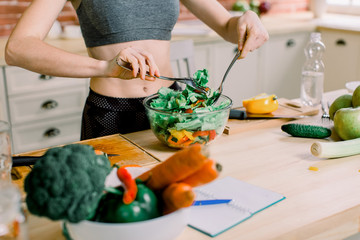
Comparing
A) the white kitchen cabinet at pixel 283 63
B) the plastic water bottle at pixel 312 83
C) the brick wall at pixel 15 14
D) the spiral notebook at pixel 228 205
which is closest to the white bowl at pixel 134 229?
the spiral notebook at pixel 228 205

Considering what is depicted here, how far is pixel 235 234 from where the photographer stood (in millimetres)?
818

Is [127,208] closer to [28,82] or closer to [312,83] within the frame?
[312,83]

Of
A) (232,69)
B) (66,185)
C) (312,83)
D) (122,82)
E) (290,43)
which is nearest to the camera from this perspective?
(66,185)

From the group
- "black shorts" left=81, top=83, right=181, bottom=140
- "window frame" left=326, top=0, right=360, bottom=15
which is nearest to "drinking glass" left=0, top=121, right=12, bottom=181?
"black shorts" left=81, top=83, right=181, bottom=140

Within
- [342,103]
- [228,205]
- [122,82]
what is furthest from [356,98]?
[122,82]

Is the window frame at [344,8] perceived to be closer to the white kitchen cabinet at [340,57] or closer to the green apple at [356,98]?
the white kitchen cabinet at [340,57]

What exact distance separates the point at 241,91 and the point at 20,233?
275 centimetres

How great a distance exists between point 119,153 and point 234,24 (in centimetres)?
64

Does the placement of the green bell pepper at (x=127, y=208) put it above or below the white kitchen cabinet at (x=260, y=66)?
above

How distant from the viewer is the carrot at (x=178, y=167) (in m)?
0.68

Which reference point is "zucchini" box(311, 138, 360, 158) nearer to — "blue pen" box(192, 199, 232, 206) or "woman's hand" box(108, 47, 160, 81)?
"blue pen" box(192, 199, 232, 206)

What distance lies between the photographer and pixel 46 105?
8.11ft

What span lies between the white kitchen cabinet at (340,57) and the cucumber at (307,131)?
2127 millimetres

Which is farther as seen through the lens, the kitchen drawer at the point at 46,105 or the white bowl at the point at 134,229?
the kitchen drawer at the point at 46,105
